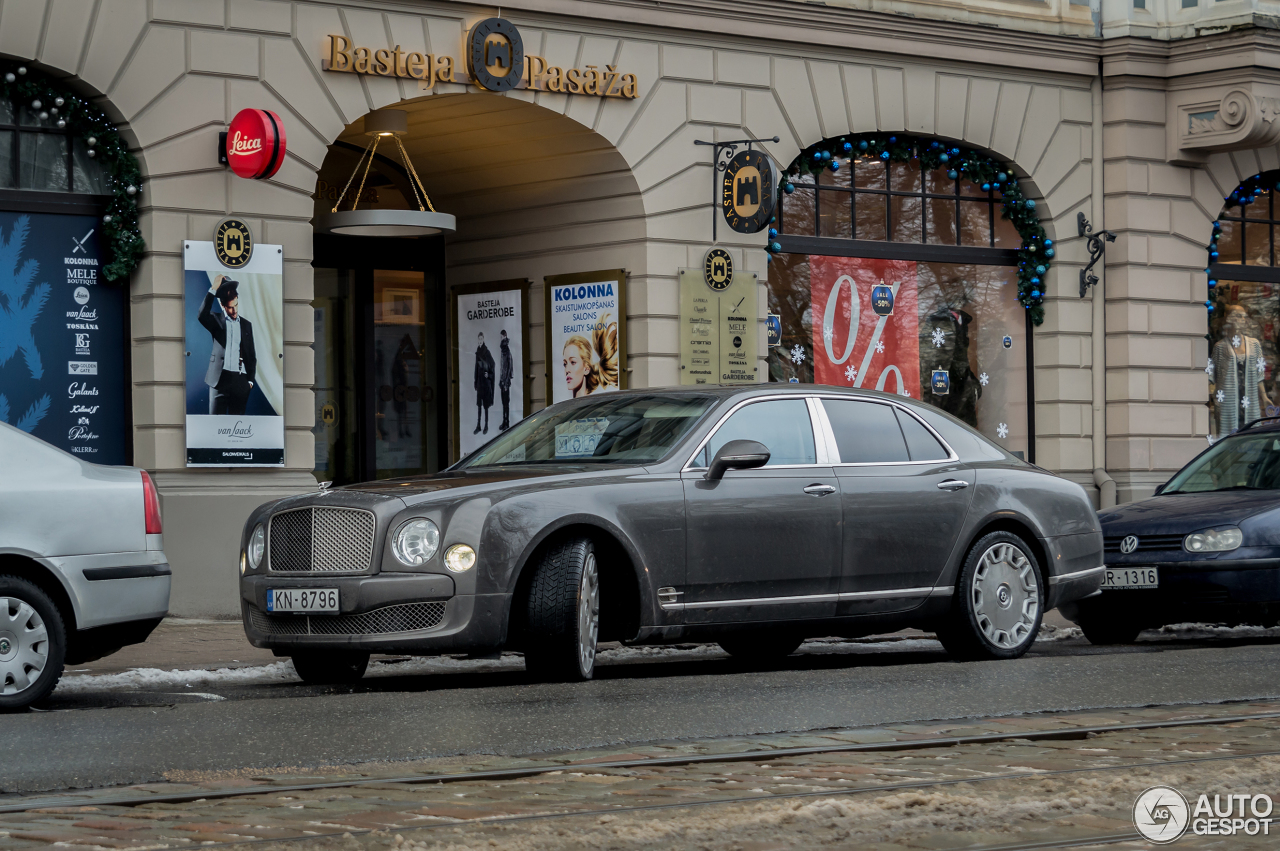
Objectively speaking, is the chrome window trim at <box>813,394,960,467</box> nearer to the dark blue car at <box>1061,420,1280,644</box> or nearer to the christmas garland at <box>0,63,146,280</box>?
the dark blue car at <box>1061,420,1280,644</box>

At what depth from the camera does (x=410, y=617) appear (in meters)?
8.38

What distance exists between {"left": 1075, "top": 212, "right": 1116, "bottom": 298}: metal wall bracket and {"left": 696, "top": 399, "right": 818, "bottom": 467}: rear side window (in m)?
10.3

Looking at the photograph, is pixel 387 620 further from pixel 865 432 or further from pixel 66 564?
pixel 865 432

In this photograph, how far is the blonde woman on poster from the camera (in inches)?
671

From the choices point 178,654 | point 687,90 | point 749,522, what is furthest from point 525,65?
point 749,522

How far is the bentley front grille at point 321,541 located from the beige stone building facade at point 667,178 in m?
Answer: 5.74

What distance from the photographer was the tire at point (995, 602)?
10188mm

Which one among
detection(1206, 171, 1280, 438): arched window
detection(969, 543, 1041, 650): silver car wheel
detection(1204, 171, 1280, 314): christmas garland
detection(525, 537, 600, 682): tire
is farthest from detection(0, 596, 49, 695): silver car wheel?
detection(1206, 171, 1280, 438): arched window

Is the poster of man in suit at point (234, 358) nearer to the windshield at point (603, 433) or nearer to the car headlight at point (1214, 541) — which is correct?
the windshield at point (603, 433)

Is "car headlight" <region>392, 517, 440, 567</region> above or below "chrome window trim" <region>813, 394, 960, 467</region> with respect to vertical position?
below

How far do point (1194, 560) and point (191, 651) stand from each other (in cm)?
645

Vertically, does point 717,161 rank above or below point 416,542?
above

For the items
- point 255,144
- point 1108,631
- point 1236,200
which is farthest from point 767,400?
point 1236,200

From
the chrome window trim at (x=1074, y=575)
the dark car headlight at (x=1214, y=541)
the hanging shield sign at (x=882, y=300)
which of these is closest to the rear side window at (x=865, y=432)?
the chrome window trim at (x=1074, y=575)
